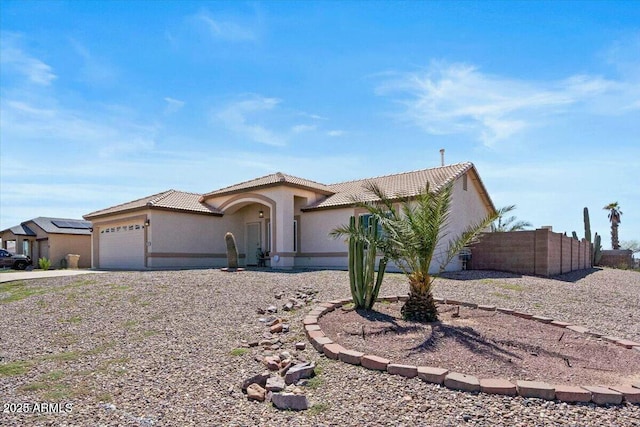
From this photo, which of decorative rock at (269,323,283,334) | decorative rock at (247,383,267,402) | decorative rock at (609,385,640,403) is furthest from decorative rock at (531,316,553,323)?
decorative rock at (247,383,267,402)

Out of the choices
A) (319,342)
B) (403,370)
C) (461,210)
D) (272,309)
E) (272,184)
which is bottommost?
(403,370)

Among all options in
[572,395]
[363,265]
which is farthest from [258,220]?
[572,395]

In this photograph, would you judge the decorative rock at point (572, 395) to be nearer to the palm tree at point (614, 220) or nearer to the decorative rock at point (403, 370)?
the decorative rock at point (403, 370)

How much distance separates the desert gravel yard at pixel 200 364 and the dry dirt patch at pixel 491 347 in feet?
2.28

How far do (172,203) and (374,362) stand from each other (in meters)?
20.9

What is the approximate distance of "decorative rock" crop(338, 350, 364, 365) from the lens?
6.75m

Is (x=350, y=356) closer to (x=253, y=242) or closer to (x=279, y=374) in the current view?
(x=279, y=374)

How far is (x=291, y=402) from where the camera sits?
562 centimetres

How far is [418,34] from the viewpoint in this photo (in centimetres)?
1233

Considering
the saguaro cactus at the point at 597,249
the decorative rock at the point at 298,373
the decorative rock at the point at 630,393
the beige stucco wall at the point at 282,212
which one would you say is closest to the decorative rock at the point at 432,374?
the decorative rock at the point at 298,373

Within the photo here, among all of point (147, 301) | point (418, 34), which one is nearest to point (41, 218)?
point (147, 301)

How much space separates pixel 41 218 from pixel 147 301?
34.3 meters

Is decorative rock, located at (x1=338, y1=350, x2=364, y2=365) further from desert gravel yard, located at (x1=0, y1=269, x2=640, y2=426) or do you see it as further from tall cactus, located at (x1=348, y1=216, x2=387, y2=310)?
tall cactus, located at (x1=348, y1=216, x2=387, y2=310)

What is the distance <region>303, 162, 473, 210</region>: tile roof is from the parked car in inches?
919
